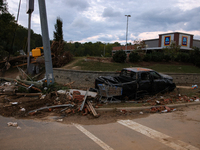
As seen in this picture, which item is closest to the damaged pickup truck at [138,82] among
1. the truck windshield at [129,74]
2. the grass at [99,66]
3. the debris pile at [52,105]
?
the truck windshield at [129,74]

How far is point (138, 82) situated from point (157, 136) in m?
4.13

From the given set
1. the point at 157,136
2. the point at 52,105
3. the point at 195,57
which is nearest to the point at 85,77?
the point at 52,105

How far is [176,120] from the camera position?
5.60m

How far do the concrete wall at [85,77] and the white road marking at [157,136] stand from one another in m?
7.25

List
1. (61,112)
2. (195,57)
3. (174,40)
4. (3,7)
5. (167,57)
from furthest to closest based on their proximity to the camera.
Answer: (174,40)
(3,7)
(195,57)
(167,57)
(61,112)

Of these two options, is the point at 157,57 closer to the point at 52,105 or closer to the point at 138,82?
the point at 138,82

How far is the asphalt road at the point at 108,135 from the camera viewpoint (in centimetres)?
379

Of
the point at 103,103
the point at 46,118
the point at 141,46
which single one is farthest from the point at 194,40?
the point at 46,118

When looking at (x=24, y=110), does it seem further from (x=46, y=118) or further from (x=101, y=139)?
(x=101, y=139)

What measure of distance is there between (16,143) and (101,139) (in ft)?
6.63

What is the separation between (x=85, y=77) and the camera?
41.3 feet

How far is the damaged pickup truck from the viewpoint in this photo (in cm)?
795

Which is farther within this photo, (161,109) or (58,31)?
(58,31)

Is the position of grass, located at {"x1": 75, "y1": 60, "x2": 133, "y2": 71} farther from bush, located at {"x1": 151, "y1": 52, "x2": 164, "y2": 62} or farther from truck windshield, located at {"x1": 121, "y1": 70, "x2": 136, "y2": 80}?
truck windshield, located at {"x1": 121, "y1": 70, "x2": 136, "y2": 80}
